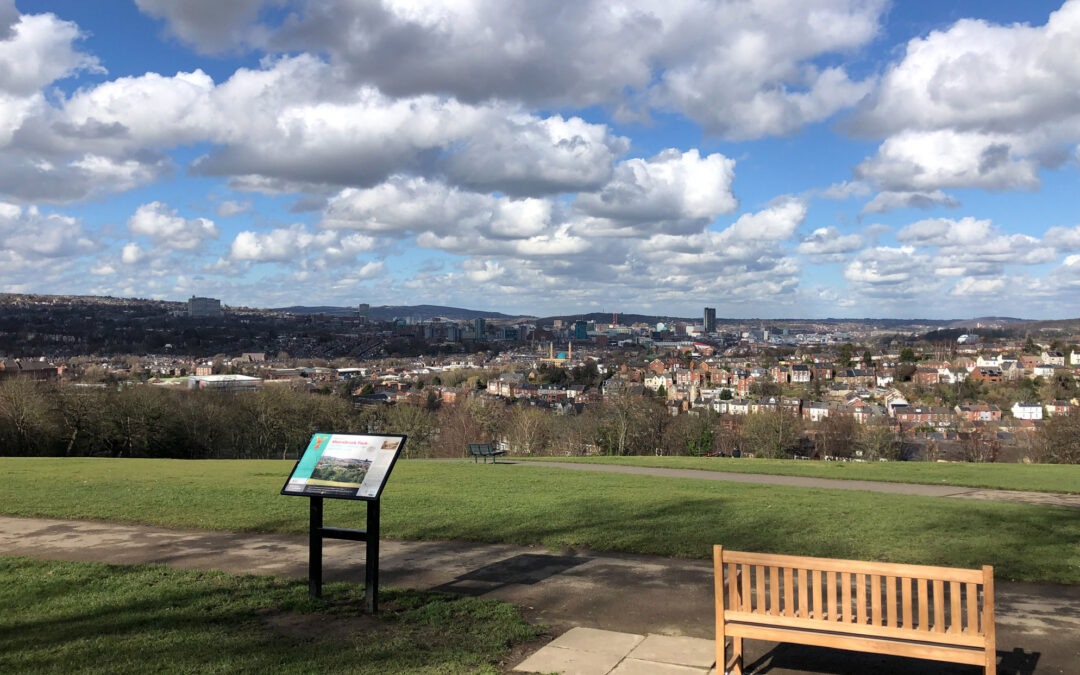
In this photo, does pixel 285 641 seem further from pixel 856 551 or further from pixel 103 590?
pixel 856 551

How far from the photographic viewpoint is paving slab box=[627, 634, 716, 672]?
5594mm

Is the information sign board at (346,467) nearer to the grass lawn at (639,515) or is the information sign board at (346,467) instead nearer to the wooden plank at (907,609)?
the grass lawn at (639,515)

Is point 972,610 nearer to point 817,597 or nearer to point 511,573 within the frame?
point 817,597

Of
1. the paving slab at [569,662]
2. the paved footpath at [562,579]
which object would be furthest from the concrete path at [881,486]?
the paving slab at [569,662]

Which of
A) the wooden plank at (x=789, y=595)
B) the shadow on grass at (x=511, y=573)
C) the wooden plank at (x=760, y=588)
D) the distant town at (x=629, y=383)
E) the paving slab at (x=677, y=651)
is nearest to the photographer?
the wooden plank at (x=789, y=595)

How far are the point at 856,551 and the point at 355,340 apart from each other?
627 ft

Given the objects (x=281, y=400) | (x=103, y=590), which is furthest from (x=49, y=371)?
(x=103, y=590)

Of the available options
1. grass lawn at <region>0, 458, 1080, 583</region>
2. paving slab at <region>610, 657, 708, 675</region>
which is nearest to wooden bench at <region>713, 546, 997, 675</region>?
paving slab at <region>610, 657, 708, 675</region>

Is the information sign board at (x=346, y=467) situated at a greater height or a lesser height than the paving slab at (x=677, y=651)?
greater

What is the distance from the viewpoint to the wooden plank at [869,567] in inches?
185

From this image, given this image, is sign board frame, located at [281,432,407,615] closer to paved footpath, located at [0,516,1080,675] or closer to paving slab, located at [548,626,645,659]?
paved footpath, located at [0,516,1080,675]

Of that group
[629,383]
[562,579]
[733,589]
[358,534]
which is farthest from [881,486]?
[629,383]

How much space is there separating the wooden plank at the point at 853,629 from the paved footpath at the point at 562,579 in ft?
2.47

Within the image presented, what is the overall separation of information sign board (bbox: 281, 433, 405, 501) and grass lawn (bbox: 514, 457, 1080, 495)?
1539cm
